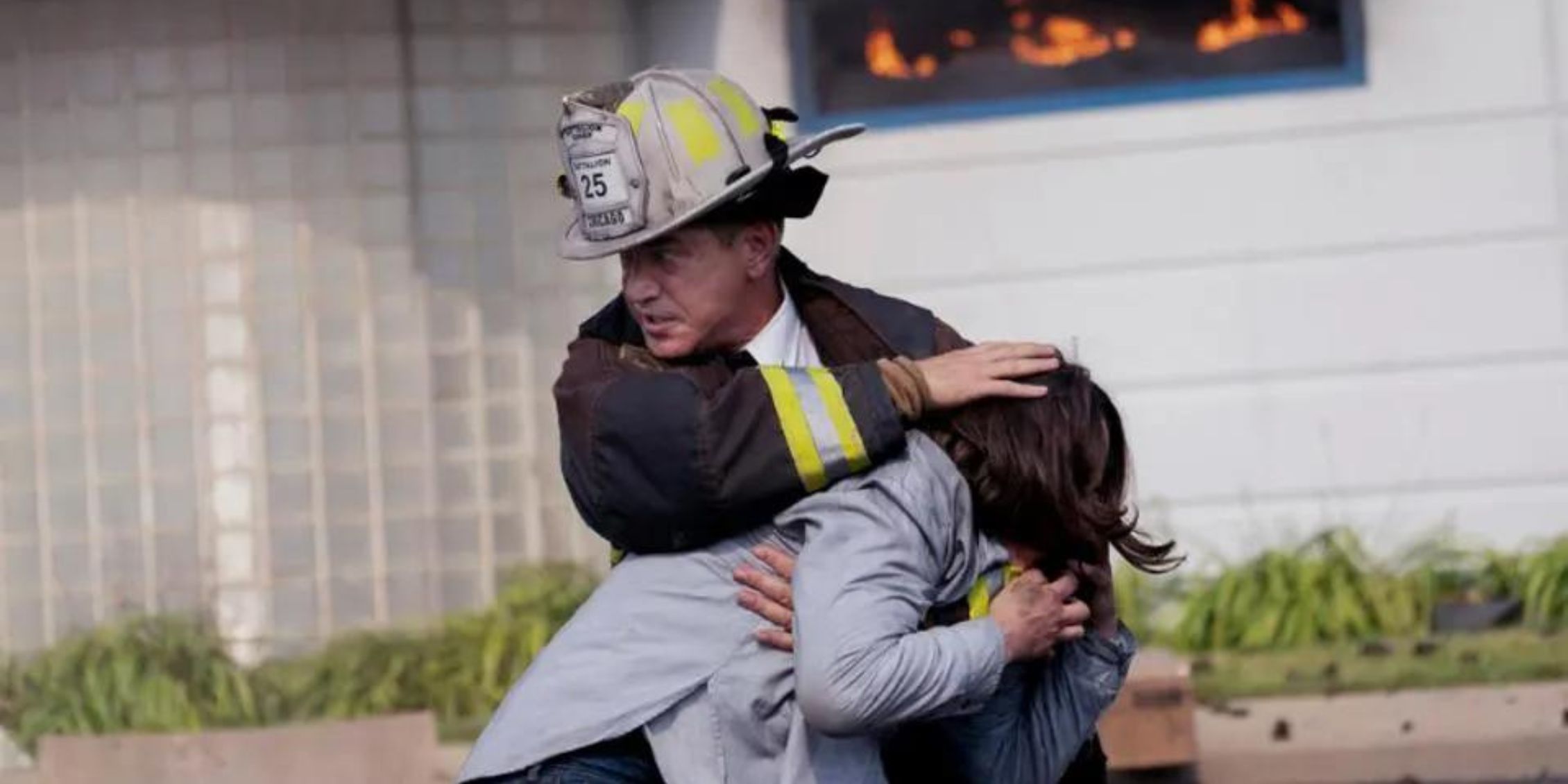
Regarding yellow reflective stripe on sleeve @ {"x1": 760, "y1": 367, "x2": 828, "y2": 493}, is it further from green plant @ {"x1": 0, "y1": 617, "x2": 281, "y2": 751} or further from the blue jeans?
green plant @ {"x1": 0, "y1": 617, "x2": 281, "y2": 751}

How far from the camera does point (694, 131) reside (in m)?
4.48

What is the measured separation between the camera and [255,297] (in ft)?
35.4

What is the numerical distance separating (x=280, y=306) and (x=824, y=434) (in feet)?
21.8

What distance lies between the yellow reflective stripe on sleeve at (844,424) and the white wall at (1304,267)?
A: 6.49m

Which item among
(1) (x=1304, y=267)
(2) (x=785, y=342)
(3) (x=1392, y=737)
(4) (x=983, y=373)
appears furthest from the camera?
(1) (x=1304, y=267)

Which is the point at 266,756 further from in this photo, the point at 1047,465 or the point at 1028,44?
the point at 1047,465

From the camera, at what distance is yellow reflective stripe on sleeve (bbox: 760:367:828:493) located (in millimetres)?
4340

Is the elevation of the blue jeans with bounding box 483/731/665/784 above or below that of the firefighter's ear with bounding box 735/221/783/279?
below

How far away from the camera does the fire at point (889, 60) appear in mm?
11125

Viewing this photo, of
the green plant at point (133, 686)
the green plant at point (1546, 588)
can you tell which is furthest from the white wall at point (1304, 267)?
the green plant at point (133, 686)

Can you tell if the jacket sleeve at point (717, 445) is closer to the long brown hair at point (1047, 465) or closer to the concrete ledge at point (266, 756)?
the long brown hair at point (1047, 465)

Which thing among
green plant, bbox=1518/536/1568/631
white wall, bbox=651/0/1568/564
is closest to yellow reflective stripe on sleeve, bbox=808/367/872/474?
green plant, bbox=1518/536/1568/631

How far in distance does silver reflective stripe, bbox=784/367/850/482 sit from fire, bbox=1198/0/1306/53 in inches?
270

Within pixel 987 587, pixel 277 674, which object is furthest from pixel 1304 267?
pixel 987 587
